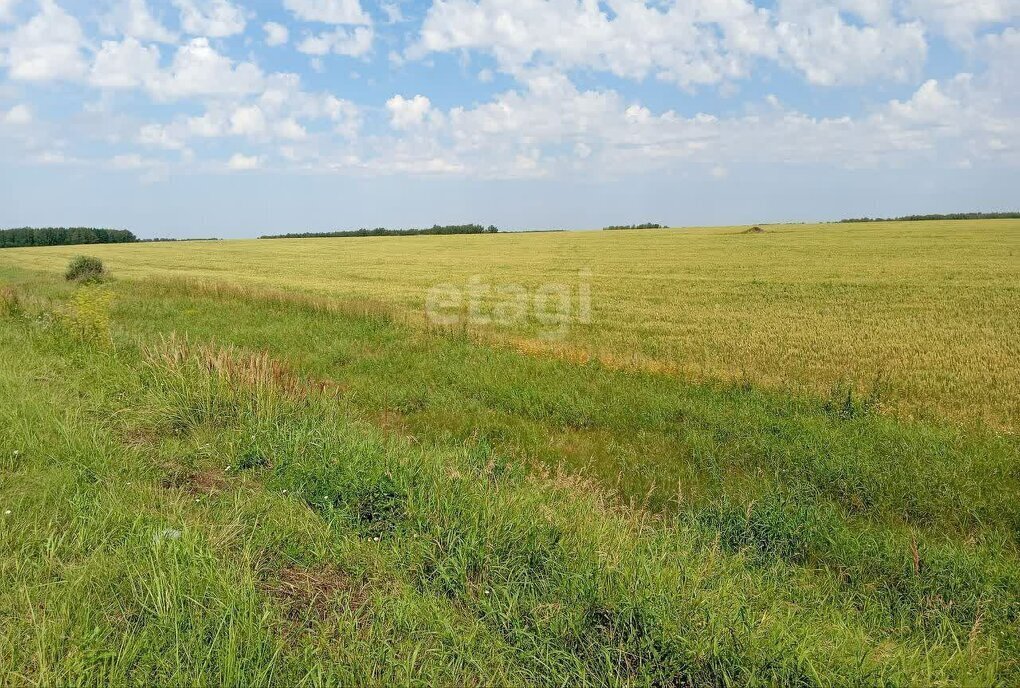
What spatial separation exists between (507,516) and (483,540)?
0.32m

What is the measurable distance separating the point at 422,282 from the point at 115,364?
65.3ft

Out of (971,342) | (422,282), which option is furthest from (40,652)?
(422,282)

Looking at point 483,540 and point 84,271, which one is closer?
point 483,540

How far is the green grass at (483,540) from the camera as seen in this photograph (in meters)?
2.85

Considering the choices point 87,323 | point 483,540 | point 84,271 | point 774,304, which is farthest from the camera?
point 84,271

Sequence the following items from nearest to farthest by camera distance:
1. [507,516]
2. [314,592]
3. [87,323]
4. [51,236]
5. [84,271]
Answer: [314,592]
[507,516]
[87,323]
[84,271]
[51,236]

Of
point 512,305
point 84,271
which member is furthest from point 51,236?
point 512,305

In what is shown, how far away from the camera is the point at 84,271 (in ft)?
94.5

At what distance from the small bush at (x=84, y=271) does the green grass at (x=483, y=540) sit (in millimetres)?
22625

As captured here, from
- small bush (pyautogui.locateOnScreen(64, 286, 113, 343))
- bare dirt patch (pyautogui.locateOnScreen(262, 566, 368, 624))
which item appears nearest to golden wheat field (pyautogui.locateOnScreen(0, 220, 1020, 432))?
small bush (pyautogui.locateOnScreen(64, 286, 113, 343))

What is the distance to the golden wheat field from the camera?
1035 centimetres

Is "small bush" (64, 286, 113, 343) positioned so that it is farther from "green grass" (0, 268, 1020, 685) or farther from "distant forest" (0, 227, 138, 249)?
"distant forest" (0, 227, 138, 249)

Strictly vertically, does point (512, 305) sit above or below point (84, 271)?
below

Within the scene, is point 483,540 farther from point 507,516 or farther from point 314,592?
point 314,592
